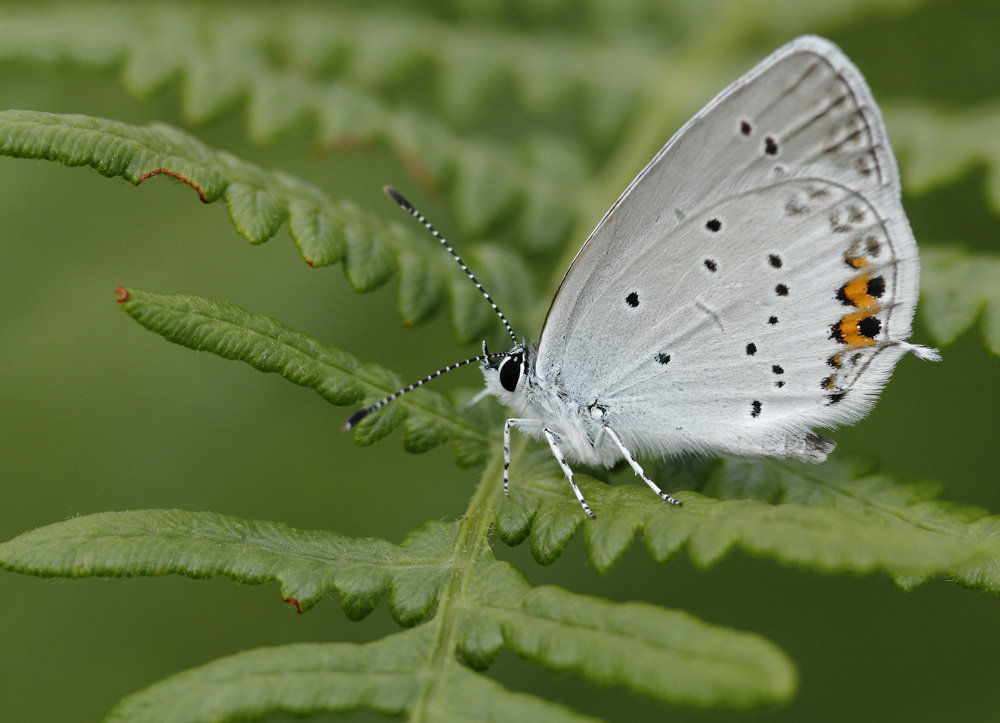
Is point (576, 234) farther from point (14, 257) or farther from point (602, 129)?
point (14, 257)

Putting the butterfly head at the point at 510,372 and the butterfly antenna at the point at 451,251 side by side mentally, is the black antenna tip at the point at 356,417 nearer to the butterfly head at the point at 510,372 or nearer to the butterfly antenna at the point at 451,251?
the butterfly head at the point at 510,372

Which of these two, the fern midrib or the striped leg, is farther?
the striped leg

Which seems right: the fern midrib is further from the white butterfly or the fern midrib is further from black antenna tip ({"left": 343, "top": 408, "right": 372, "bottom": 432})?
black antenna tip ({"left": 343, "top": 408, "right": 372, "bottom": 432})

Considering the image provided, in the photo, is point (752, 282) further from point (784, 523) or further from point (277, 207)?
point (277, 207)

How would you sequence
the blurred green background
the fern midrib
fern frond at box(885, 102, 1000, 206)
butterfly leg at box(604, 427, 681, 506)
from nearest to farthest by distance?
the fern midrib
butterfly leg at box(604, 427, 681, 506)
fern frond at box(885, 102, 1000, 206)
the blurred green background

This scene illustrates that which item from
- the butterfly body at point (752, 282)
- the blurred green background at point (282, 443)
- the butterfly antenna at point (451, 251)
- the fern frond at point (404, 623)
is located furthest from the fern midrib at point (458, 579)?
the blurred green background at point (282, 443)

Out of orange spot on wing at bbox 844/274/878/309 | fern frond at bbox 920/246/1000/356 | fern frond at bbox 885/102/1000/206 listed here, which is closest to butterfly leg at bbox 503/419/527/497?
orange spot on wing at bbox 844/274/878/309
